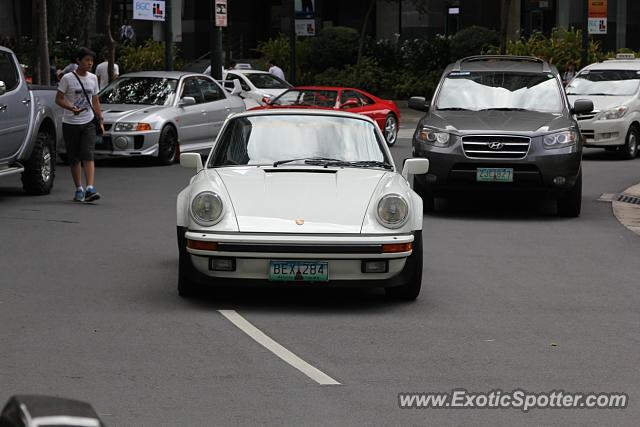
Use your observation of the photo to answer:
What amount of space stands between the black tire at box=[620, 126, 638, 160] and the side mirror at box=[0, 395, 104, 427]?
21.3 m

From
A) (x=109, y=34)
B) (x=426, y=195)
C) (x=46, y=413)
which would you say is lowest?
(x=426, y=195)

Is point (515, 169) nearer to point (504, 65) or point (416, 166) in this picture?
point (504, 65)

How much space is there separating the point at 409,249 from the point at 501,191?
18.8 feet

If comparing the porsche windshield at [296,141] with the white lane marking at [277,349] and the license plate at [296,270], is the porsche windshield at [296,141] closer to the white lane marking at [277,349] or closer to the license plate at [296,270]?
the license plate at [296,270]

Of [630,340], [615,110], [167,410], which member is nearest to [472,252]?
[630,340]

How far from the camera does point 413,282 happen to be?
8633 millimetres

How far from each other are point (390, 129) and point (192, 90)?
5656 mm

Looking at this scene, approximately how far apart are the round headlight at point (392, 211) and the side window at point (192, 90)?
13658 millimetres

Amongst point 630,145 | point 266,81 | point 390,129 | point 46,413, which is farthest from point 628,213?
point 266,81

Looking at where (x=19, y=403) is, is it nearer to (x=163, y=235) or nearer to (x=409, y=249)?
(x=409, y=249)

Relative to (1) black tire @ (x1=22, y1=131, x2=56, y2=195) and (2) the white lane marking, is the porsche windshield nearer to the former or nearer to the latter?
(2) the white lane marking

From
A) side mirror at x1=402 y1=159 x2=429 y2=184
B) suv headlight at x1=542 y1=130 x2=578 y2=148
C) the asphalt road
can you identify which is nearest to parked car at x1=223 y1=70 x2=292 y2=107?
suv headlight at x1=542 y1=130 x2=578 y2=148

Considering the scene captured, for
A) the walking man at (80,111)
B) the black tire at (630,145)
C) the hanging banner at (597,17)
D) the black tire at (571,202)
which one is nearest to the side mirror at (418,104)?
the black tire at (571,202)

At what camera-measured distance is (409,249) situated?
8398mm
